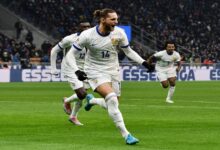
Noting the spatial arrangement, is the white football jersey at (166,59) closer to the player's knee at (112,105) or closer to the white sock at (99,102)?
the white sock at (99,102)

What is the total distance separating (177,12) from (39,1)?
1265 cm

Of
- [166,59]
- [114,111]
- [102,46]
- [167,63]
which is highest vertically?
[102,46]

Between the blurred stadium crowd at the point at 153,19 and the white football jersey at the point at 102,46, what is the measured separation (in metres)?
40.9

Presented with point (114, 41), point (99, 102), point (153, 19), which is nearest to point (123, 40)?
point (114, 41)

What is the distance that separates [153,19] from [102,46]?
4928cm

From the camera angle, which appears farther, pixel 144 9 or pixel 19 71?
pixel 144 9

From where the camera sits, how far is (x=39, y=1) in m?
61.1

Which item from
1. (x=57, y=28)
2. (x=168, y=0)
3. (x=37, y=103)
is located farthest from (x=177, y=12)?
(x=37, y=103)

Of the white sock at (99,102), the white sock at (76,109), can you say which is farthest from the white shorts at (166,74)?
the white sock at (99,102)

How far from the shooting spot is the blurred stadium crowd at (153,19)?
5914cm

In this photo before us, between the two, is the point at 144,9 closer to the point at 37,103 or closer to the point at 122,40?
the point at 37,103

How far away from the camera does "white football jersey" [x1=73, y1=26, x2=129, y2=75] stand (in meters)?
13.8

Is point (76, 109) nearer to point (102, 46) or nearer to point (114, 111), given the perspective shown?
point (102, 46)

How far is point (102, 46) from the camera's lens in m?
13.9
